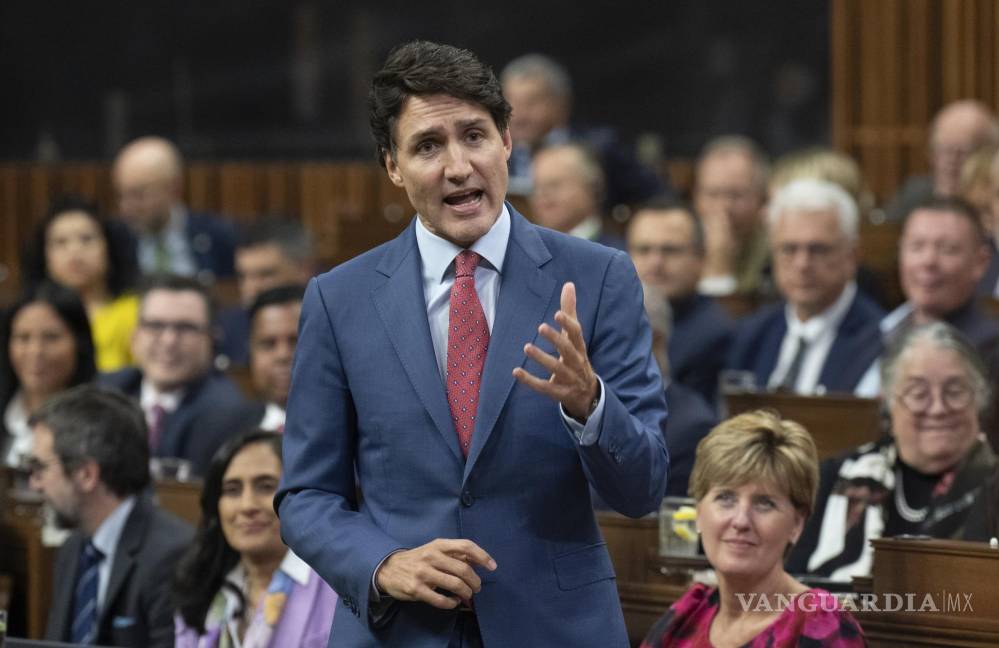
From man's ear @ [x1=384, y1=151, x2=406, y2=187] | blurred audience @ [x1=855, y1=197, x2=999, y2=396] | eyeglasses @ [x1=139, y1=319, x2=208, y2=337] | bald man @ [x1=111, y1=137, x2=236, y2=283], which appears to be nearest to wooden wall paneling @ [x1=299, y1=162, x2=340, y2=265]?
bald man @ [x1=111, y1=137, x2=236, y2=283]

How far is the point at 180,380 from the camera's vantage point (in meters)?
4.58

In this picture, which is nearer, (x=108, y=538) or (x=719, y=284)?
(x=108, y=538)

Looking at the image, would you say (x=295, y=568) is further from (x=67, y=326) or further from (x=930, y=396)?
(x=67, y=326)

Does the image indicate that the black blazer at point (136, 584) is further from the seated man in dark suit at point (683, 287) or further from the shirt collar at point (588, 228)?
the shirt collar at point (588, 228)

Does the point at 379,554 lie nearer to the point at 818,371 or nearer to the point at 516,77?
the point at 818,371

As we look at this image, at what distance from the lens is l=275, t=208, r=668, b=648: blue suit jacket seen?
1934 millimetres

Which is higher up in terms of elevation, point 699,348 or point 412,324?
Answer: point 412,324

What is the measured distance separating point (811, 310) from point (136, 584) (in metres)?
2.05

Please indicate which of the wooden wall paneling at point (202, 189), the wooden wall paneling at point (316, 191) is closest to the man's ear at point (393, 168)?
the wooden wall paneling at point (316, 191)

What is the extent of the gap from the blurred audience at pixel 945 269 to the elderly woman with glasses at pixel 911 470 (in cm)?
89

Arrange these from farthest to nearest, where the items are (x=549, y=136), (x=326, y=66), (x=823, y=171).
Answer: (x=326, y=66), (x=549, y=136), (x=823, y=171)

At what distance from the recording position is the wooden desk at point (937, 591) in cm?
249

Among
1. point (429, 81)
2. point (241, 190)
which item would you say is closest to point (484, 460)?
point (429, 81)

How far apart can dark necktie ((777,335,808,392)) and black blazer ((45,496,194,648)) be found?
5.77 feet
